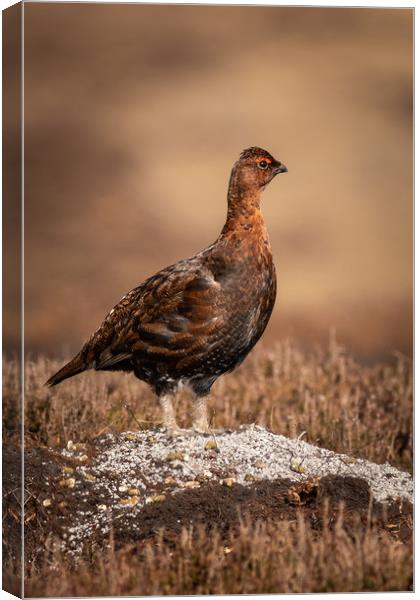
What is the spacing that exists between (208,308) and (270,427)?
1509 mm

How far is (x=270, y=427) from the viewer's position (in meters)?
8.85

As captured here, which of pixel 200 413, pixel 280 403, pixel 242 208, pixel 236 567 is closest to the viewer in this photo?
pixel 236 567

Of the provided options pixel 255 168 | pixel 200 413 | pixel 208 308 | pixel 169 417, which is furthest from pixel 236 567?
pixel 255 168

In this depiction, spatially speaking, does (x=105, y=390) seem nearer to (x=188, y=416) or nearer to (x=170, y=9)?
(x=188, y=416)

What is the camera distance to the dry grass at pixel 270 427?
22.7 ft

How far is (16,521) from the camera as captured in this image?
7.20m

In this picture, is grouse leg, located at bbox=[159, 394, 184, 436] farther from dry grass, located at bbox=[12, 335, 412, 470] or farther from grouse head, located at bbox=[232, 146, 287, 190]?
grouse head, located at bbox=[232, 146, 287, 190]

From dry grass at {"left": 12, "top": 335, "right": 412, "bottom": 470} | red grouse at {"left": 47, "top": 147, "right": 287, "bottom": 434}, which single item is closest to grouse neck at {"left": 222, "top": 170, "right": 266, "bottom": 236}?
red grouse at {"left": 47, "top": 147, "right": 287, "bottom": 434}

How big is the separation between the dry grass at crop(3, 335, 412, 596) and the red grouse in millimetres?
545

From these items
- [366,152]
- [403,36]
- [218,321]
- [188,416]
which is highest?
[403,36]

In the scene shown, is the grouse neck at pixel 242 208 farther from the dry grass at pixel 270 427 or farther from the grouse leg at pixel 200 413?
the dry grass at pixel 270 427

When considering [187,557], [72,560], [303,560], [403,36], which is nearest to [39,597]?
[72,560]

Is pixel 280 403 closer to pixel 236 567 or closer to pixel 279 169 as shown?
pixel 279 169

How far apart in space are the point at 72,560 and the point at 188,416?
1.71 m
